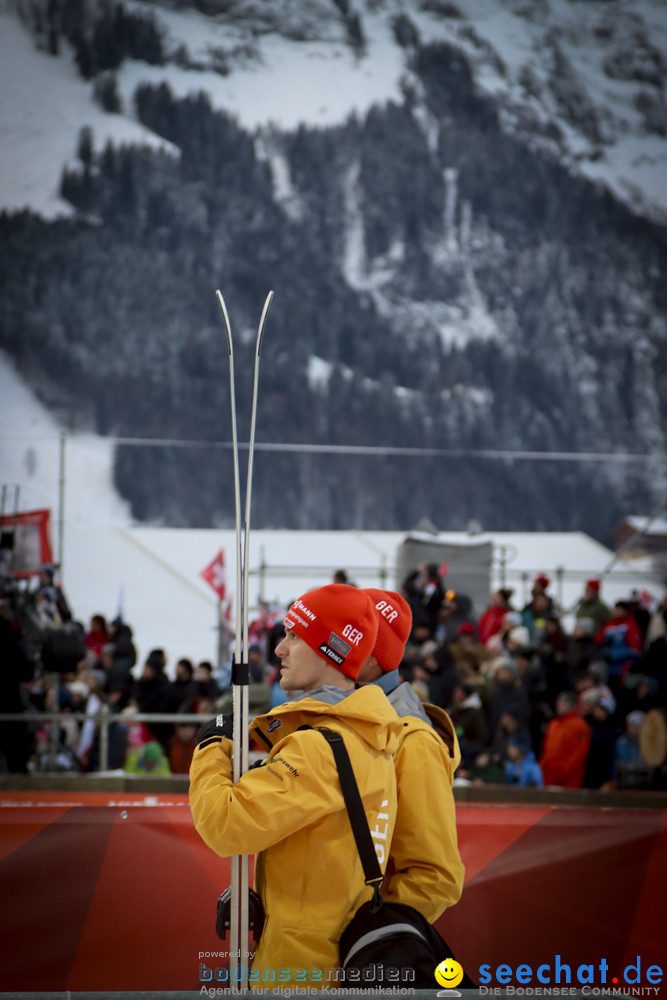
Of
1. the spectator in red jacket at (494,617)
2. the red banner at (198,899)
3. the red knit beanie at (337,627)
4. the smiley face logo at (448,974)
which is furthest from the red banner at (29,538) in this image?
the smiley face logo at (448,974)

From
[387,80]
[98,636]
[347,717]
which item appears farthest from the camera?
[387,80]

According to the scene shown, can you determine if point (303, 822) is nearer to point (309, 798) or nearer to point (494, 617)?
point (309, 798)

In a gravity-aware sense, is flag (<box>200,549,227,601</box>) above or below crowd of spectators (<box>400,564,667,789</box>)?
above

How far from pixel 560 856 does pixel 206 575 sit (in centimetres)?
1058

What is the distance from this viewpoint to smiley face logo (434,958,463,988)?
186cm

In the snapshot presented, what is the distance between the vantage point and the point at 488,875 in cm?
304

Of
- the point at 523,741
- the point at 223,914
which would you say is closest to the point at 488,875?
the point at 223,914

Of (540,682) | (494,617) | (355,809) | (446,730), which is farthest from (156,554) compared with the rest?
(355,809)

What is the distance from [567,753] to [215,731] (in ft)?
18.0

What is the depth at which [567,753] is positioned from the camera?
6.98m

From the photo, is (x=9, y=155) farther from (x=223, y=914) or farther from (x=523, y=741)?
(x=223, y=914)

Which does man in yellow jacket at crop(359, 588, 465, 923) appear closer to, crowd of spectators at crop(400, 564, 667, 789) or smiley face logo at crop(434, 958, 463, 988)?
smiley face logo at crop(434, 958, 463, 988)

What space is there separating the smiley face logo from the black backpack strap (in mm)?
205

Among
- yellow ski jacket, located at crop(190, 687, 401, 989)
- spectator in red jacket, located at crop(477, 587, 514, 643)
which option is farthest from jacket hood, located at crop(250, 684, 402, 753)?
spectator in red jacket, located at crop(477, 587, 514, 643)
